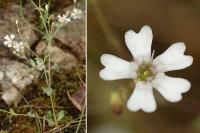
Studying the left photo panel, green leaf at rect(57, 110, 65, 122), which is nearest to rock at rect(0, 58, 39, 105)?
the left photo panel

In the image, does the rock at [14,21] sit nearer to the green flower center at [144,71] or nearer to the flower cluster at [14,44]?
the flower cluster at [14,44]

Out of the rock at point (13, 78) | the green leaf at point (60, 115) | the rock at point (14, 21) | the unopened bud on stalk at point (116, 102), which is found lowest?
the green leaf at point (60, 115)

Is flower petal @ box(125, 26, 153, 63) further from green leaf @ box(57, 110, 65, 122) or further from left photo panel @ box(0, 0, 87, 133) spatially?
green leaf @ box(57, 110, 65, 122)

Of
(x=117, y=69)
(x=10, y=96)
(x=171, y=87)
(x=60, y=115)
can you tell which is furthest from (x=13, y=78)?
(x=171, y=87)

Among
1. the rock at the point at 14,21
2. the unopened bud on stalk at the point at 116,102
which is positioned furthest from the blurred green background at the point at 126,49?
the rock at the point at 14,21

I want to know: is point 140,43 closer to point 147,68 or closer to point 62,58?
point 147,68

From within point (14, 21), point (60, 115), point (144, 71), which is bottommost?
point (60, 115)
